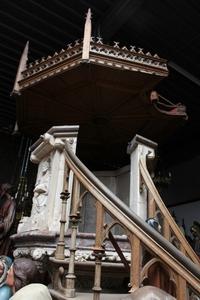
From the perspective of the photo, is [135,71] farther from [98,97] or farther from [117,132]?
[117,132]

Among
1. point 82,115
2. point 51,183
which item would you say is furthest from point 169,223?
point 82,115

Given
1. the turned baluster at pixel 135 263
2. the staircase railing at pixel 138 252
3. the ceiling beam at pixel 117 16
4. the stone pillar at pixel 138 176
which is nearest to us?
the staircase railing at pixel 138 252

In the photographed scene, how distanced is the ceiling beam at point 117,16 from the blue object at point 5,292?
14.8 ft

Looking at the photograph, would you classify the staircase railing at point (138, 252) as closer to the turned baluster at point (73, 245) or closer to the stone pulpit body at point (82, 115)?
the turned baluster at point (73, 245)

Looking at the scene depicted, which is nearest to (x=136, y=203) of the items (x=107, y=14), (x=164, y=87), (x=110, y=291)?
(x=110, y=291)

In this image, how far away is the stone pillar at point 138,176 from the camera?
134 inches

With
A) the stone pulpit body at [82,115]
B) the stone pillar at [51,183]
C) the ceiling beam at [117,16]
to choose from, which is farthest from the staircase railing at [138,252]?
the ceiling beam at [117,16]

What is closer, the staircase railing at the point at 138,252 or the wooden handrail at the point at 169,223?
the staircase railing at the point at 138,252

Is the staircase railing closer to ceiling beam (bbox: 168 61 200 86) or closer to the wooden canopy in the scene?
the wooden canopy

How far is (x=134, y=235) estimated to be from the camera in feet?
6.17

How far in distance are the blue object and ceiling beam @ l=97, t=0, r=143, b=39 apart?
4.51 m

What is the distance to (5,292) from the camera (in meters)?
2.21

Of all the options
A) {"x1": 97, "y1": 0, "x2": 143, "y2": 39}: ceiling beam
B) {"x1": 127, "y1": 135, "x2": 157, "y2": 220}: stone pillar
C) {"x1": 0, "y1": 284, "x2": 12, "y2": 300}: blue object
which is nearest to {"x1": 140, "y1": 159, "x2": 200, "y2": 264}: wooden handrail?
{"x1": 127, "y1": 135, "x2": 157, "y2": 220}: stone pillar

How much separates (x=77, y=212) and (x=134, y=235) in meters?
0.52
